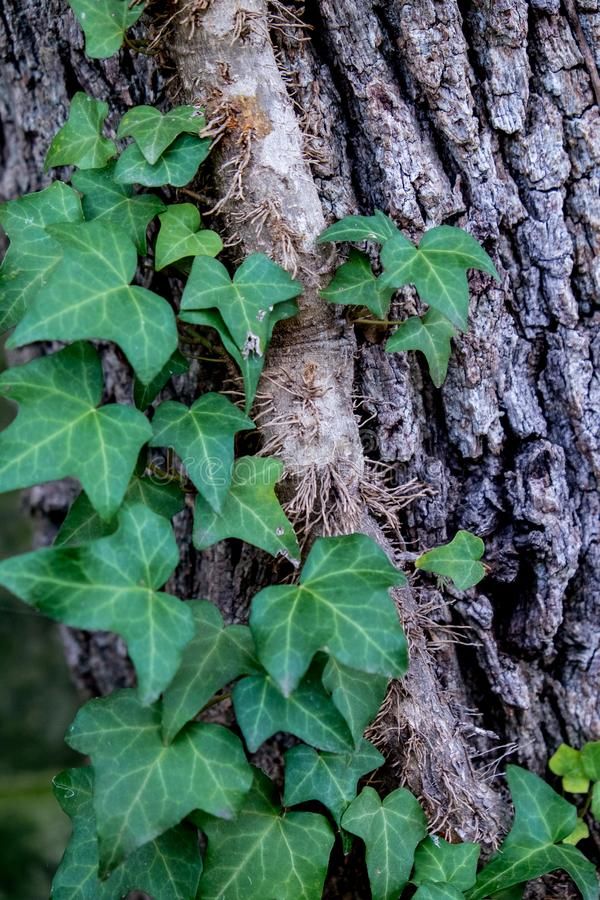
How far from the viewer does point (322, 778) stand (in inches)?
41.6

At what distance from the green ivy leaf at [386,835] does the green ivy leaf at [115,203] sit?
0.88m

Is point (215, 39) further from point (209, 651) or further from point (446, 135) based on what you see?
point (209, 651)

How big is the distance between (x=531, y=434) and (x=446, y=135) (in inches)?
19.0

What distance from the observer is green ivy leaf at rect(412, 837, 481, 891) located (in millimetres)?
1121

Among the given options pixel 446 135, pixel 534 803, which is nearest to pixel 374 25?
pixel 446 135

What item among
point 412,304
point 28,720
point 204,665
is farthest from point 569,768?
point 28,720

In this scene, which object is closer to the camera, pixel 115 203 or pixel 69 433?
pixel 69 433

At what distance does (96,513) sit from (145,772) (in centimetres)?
35

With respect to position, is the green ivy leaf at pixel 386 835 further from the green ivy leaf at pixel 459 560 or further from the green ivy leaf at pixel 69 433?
the green ivy leaf at pixel 69 433

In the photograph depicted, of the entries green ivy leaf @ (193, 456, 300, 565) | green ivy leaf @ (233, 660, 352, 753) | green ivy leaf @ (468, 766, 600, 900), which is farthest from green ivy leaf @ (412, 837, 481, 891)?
green ivy leaf @ (193, 456, 300, 565)

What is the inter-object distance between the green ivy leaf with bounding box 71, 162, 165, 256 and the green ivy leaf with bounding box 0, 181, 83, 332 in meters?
0.02

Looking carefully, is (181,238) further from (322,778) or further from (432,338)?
(322,778)

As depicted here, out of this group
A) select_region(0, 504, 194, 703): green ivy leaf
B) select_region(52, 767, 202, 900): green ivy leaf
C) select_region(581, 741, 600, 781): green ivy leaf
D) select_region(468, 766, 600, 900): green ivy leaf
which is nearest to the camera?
select_region(0, 504, 194, 703): green ivy leaf

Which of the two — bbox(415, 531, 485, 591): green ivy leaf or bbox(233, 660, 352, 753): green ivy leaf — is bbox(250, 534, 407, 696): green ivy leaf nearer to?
bbox(233, 660, 352, 753): green ivy leaf
